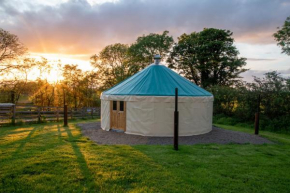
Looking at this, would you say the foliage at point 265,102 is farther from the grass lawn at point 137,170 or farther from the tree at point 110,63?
the tree at point 110,63

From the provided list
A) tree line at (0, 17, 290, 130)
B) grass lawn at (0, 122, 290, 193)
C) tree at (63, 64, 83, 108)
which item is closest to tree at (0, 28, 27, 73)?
tree line at (0, 17, 290, 130)

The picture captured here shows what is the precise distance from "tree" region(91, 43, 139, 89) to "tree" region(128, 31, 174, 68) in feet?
5.73

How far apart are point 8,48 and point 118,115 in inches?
463

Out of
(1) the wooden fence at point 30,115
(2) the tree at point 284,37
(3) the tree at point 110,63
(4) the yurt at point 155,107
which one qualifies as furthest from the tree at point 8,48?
(2) the tree at point 284,37

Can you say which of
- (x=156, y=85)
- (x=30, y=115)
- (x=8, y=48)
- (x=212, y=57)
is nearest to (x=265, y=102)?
(x=156, y=85)

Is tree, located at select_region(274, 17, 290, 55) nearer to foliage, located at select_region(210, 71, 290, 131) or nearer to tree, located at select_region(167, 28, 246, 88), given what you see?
foliage, located at select_region(210, 71, 290, 131)

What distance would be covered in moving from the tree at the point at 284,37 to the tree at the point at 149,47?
1138 cm

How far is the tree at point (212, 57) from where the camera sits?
1803 cm

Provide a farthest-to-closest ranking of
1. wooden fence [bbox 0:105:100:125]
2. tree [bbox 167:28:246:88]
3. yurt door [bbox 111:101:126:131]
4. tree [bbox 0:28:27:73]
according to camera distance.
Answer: tree [bbox 167:28:246:88] → tree [bbox 0:28:27:73] → wooden fence [bbox 0:105:100:125] → yurt door [bbox 111:101:126:131]

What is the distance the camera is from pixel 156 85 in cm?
793

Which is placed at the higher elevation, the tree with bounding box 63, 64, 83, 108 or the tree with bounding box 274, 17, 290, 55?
the tree with bounding box 274, 17, 290, 55

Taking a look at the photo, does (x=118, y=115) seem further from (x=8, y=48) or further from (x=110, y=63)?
(x=110, y=63)

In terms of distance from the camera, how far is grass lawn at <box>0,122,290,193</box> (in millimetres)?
2898

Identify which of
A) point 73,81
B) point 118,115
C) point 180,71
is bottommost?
point 118,115
